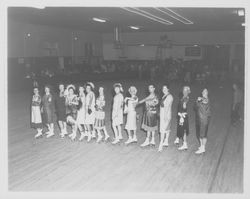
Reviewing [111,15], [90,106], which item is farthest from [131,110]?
[111,15]

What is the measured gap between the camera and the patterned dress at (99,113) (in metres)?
8.00

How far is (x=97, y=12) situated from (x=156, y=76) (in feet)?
34.0

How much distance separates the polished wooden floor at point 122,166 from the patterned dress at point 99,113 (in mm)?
478

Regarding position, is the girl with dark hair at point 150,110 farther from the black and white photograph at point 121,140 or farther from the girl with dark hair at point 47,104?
the girl with dark hair at point 47,104

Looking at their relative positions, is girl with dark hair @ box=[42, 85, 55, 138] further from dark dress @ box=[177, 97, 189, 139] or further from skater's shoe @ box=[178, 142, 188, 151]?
skater's shoe @ box=[178, 142, 188, 151]

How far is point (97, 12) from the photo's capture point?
42.1ft

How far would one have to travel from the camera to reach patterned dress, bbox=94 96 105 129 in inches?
315

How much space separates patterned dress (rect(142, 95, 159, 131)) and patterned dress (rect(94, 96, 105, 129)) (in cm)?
95

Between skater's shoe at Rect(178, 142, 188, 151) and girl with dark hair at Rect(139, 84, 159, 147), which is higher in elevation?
girl with dark hair at Rect(139, 84, 159, 147)

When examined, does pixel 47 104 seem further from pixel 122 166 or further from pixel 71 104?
A: pixel 122 166

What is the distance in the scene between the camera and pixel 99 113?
812 cm

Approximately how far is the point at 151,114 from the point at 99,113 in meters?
1.19

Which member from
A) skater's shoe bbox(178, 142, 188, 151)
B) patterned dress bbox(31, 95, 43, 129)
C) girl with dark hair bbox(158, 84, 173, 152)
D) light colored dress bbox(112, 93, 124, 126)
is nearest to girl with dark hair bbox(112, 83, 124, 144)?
light colored dress bbox(112, 93, 124, 126)
